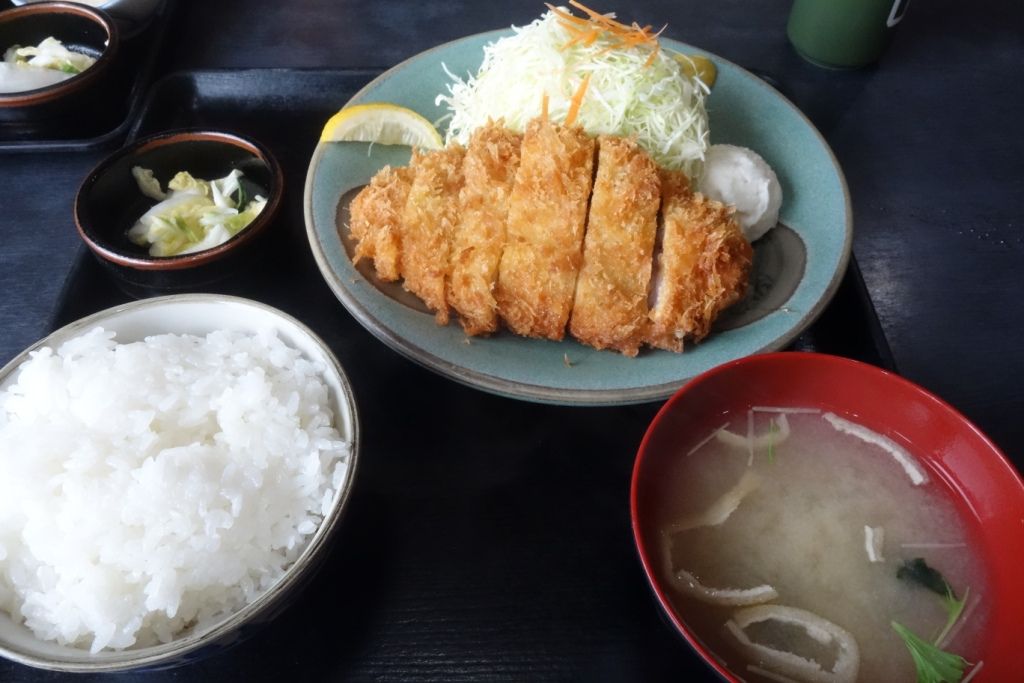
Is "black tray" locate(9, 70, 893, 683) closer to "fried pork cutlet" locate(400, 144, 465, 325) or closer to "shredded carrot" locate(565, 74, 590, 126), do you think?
"fried pork cutlet" locate(400, 144, 465, 325)

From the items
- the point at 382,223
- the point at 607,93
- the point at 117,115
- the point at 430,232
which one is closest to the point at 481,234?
the point at 430,232

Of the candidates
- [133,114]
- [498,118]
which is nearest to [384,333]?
[498,118]

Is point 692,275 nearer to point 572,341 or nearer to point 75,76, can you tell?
point 572,341

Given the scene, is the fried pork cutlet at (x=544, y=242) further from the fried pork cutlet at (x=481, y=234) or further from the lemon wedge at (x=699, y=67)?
the lemon wedge at (x=699, y=67)

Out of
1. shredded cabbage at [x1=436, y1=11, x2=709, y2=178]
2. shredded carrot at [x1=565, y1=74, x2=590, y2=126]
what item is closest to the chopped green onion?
shredded cabbage at [x1=436, y1=11, x2=709, y2=178]

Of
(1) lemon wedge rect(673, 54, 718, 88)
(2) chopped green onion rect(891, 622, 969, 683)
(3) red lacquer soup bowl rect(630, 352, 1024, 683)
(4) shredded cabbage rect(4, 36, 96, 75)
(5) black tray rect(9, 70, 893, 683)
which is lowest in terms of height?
(5) black tray rect(9, 70, 893, 683)

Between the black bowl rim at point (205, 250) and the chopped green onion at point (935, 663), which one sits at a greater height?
the chopped green onion at point (935, 663)

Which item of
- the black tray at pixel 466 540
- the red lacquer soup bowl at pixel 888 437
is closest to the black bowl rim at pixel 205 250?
the black tray at pixel 466 540

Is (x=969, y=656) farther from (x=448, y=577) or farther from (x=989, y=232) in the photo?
(x=989, y=232)

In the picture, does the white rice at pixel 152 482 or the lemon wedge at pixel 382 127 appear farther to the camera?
the lemon wedge at pixel 382 127
